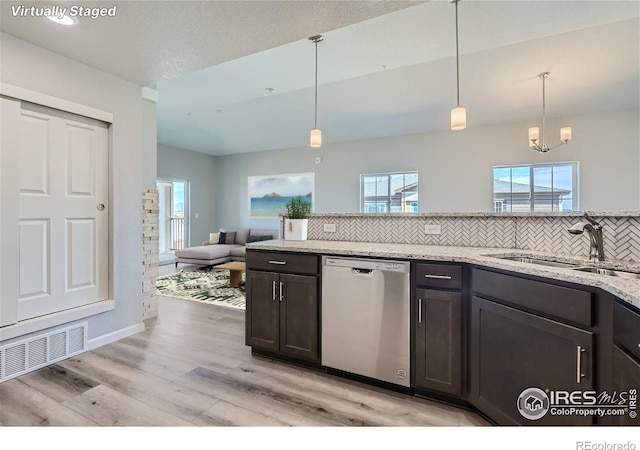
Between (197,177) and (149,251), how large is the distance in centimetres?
569

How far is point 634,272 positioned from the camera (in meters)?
1.46

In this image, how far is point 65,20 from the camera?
1874 millimetres

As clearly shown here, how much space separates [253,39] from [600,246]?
8.27ft

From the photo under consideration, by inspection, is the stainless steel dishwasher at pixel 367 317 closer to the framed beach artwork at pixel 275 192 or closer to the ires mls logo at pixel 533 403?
the ires mls logo at pixel 533 403

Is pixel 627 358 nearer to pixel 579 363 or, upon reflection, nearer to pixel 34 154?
pixel 579 363

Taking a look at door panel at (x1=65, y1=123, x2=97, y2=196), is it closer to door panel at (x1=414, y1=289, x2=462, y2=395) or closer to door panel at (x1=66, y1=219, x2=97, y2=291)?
door panel at (x1=66, y1=219, x2=97, y2=291)

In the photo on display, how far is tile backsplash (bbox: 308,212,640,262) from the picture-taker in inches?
67.2

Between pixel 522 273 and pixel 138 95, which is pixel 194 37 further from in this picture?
pixel 522 273

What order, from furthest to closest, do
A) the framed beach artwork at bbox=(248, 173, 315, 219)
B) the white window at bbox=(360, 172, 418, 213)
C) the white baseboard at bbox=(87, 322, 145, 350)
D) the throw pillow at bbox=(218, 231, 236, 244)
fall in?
the framed beach artwork at bbox=(248, 173, 315, 219)
the throw pillow at bbox=(218, 231, 236, 244)
the white window at bbox=(360, 172, 418, 213)
the white baseboard at bbox=(87, 322, 145, 350)

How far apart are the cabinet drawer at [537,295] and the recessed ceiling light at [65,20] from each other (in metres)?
2.86

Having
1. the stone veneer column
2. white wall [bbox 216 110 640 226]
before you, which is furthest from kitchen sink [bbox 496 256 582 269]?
white wall [bbox 216 110 640 226]
